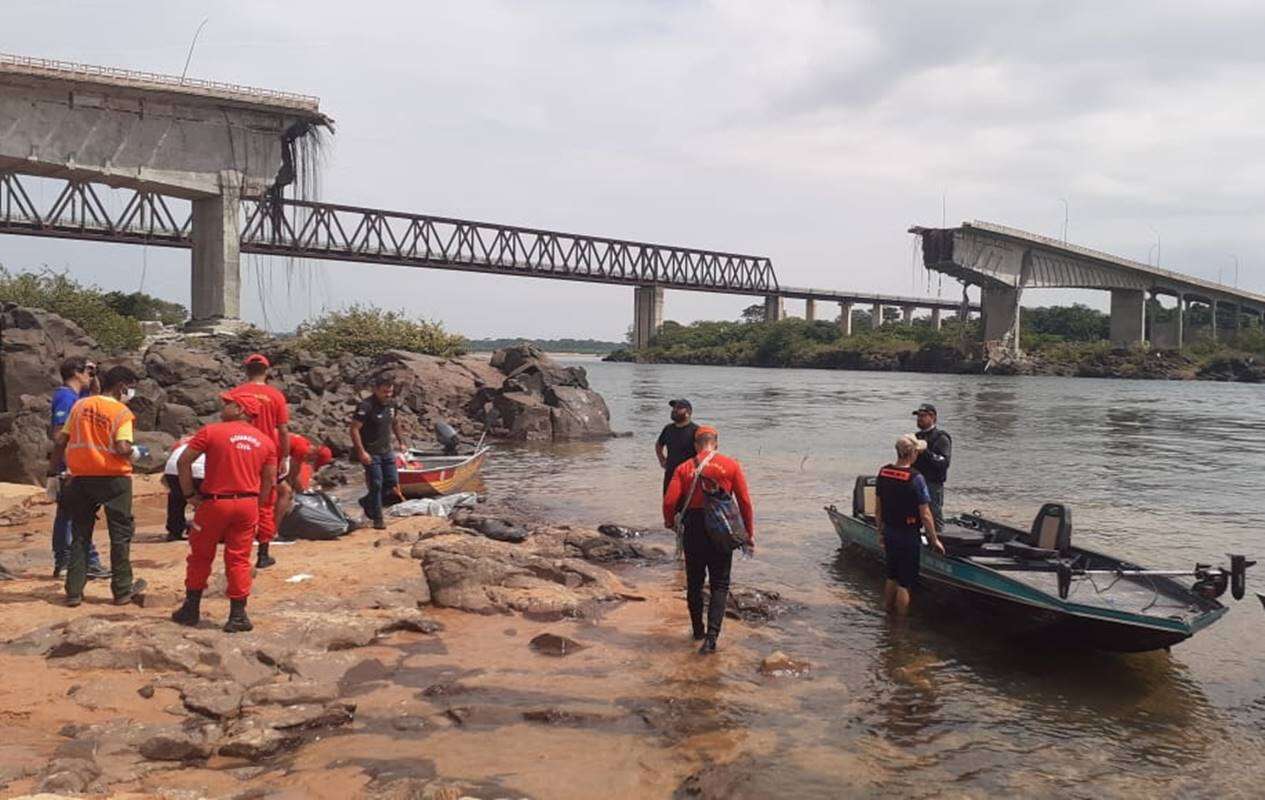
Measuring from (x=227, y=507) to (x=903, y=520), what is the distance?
19.3ft

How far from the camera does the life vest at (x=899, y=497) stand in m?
8.70

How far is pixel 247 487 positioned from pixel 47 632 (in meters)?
1.65

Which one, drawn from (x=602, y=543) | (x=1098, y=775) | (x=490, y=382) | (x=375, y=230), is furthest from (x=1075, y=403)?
(x=375, y=230)

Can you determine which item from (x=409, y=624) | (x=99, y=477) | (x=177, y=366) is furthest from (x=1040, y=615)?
(x=177, y=366)

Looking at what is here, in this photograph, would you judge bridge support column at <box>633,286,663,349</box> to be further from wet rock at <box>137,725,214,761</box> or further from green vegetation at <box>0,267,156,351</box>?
wet rock at <box>137,725,214,761</box>

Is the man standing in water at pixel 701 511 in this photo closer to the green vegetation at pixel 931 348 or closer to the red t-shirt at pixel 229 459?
the red t-shirt at pixel 229 459

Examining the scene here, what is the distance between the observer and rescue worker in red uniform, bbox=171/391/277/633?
21.3 feet

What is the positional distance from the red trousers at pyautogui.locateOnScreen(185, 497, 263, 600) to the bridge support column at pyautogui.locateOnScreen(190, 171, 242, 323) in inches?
1233

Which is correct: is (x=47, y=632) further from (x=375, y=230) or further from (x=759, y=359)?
(x=759, y=359)

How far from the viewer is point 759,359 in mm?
121688

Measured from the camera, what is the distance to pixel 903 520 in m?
8.79

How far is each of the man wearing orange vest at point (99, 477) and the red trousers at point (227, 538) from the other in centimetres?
105

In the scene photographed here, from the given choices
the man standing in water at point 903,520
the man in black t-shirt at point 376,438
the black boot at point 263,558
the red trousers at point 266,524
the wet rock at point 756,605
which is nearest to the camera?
the red trousers at point 266,524

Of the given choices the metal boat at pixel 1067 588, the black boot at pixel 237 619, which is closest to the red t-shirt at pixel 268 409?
the black boot at pixel 237 619
